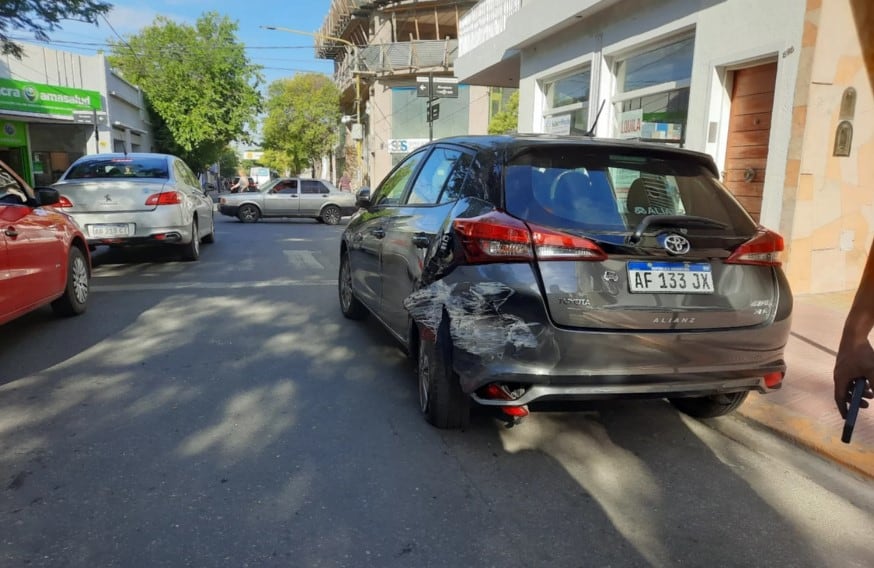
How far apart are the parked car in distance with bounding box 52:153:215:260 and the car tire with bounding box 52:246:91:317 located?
2267mm

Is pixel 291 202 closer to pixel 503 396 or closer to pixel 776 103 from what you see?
pixel 776 103

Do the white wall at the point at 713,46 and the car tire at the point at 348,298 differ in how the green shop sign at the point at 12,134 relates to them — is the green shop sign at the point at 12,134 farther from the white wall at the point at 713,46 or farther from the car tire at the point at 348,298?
the car tire at the point at 348,298

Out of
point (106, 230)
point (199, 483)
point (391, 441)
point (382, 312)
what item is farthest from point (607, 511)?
point (106, 230)

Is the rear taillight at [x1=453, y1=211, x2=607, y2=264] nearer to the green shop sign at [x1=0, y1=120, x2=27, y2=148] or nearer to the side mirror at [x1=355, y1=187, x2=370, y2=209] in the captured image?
the side mirror at [x1=355, y1=187, x2=370, y2=209]

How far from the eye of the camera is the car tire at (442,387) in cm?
330

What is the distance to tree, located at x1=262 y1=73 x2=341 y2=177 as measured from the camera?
4478 centimetres

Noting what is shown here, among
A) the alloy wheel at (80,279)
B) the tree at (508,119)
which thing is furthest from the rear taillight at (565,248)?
the tree at (508,119)

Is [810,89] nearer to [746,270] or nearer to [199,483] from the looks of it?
[746,270]

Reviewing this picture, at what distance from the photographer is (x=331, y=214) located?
20.2 m

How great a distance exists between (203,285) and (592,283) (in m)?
6.11

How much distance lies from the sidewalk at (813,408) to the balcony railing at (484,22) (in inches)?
384

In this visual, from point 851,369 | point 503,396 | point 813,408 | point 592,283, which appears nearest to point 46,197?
point 503,396

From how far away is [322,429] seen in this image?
11.8ft

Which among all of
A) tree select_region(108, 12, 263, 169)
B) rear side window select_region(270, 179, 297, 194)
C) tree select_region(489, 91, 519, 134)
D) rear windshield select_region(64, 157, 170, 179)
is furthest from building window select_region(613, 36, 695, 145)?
tree select_region(108, 12, 263, 169)
